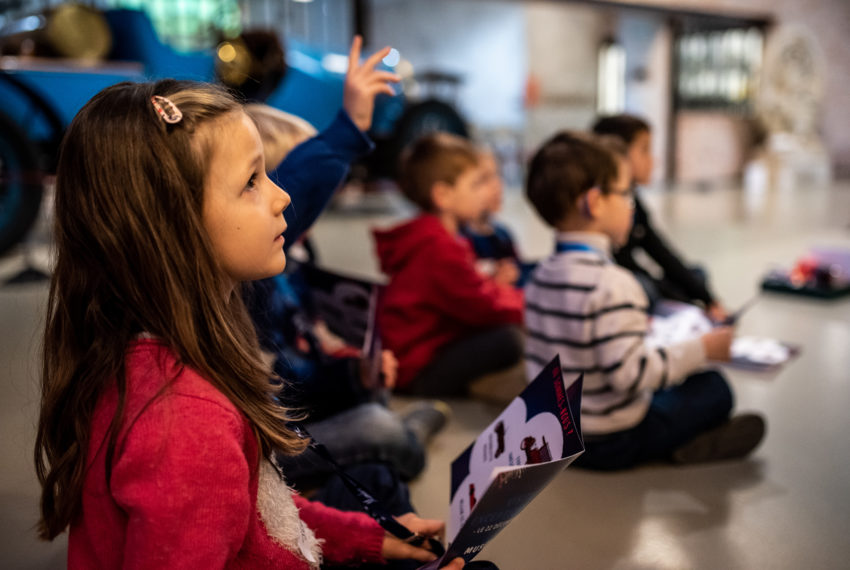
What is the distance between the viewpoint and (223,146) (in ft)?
2.48

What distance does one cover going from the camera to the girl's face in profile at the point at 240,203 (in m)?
0.76

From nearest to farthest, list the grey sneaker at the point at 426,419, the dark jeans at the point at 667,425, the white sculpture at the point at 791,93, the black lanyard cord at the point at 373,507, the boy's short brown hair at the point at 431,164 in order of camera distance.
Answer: the black lanyard cord at the point at 373,507
the dark jeans at the point at 667,425
the grey sneaker at the point at 426,419
the boy's short brown hair at the point at 431,164
the white sculpture at the point at 791,93

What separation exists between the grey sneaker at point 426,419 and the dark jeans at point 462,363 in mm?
179

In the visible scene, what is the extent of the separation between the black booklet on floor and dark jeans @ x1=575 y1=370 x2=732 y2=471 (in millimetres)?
647

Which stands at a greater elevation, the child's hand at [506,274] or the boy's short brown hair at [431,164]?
the boy's short brown hair at [431,164]

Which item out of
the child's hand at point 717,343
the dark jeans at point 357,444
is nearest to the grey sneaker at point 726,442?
the child's hand at point 717,343

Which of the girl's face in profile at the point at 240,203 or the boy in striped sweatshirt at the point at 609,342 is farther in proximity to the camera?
the boy in striped sweatshirt at the point at 609,342

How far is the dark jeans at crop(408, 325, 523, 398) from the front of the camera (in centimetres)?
216

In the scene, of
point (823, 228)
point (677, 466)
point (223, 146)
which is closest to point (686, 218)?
point (823, 228)

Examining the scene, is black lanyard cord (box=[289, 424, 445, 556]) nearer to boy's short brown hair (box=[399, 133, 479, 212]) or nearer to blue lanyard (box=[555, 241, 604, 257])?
blue lanyard (box=[555, 241, 604, 257])

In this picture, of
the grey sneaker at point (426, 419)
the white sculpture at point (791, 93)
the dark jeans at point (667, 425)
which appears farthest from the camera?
the white sculpture at point (791, 93)

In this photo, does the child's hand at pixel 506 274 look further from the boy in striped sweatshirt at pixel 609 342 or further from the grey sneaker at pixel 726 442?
the grey sneaker at pixel 726 442

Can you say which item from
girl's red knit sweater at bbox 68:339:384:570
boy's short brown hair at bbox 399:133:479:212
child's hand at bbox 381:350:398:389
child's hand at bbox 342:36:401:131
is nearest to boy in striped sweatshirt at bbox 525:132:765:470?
child's hand at bbox 381:350:398:389

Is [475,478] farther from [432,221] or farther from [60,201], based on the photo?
[432,221]
